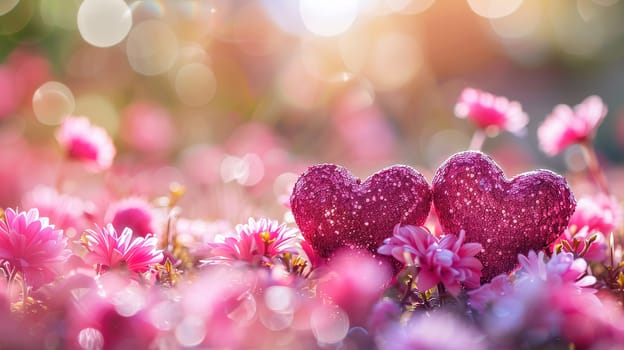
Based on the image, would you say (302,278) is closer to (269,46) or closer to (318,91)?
(318,91)

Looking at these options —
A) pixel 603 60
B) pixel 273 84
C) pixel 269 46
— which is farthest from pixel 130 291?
pixel 603 60

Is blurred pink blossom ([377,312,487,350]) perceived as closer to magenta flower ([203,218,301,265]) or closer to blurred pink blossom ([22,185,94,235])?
magenta flower ([203,218,301,265])

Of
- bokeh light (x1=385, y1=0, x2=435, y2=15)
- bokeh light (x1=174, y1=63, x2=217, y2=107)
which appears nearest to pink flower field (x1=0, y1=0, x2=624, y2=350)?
bokeh light (x1=174, y1=63, x2=217, y2=107)

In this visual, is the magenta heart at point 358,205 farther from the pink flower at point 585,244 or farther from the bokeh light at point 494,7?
the bokeh light at point 494,7

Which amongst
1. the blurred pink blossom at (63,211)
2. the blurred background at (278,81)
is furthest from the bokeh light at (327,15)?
the blurred pink blossom at (63,211)

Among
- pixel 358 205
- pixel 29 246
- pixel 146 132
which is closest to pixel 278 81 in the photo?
pixel 146 132
